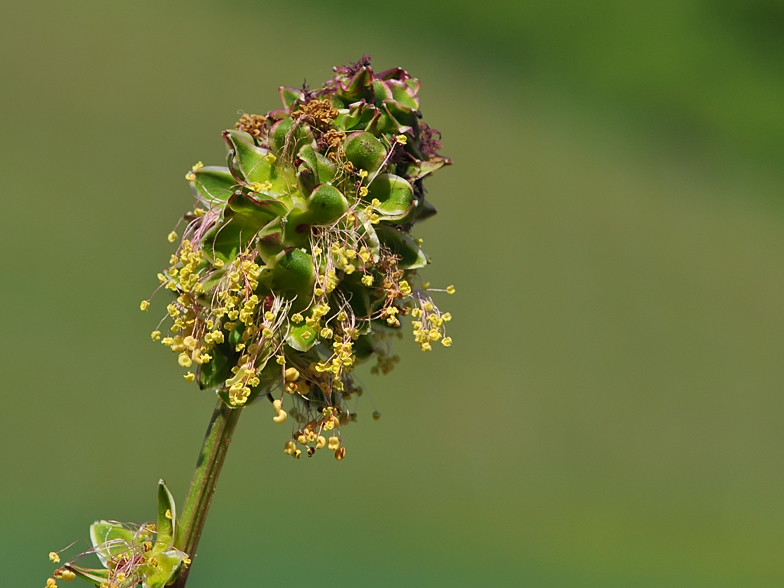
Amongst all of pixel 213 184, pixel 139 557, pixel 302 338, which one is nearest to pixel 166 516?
pixel 139 557

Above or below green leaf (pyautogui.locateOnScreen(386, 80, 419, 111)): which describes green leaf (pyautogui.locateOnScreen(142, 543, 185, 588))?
below

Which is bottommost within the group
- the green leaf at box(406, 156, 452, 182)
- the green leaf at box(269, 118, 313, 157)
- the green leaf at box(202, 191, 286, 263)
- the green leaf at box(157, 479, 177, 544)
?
the green leaf at box(157, 479, 177, 544)

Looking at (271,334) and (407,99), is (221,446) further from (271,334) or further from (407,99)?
(407,99)

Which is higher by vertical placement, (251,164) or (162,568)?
(251,164)

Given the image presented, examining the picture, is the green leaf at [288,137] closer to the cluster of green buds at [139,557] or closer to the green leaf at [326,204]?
the green leaf at [326,204]

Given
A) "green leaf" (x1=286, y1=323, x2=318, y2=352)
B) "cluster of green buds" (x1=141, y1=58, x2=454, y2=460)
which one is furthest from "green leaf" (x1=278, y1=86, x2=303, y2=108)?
"green leaf" (x1=286, y1=323, x2=318, y2=352)

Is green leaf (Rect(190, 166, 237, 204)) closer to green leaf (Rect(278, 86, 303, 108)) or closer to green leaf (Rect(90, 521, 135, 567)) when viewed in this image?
green leaf (Rect(278, 86, 303, 108))

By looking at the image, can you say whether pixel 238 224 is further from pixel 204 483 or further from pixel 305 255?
pixel 204 483
